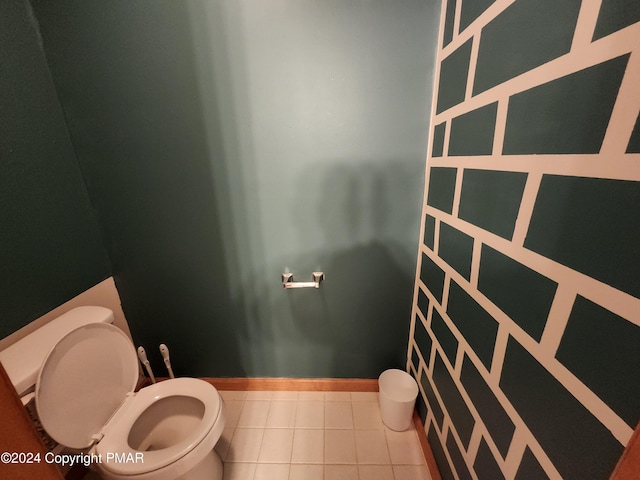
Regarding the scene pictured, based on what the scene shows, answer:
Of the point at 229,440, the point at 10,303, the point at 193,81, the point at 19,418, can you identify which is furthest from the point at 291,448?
the point at 193,81

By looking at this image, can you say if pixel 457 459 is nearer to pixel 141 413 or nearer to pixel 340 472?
pixel 340 472

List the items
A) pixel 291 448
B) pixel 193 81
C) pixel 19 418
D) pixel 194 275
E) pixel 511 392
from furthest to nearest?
1. pixel 194 275
2. pixel 291 448
3. pixel 193 81
4. pixel 511 392
5. pixel 19 418

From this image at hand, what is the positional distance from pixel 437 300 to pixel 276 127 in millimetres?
994

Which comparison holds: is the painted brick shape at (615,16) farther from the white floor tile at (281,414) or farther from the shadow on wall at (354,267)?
the white floor tile at (281,414)

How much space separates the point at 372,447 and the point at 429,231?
107 cm

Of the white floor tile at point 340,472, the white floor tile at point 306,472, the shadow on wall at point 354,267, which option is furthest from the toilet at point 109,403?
the shadow on wall at point 354,267

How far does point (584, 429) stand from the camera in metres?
0.40

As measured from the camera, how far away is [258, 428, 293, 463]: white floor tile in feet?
3.71

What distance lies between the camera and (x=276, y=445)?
118cm

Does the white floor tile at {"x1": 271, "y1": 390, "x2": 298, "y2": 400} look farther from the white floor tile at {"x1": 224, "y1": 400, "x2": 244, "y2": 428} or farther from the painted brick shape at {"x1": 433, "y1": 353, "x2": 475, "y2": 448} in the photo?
the painted brick shape at {"x1": 433, "y1": 353, "x2": 475, "y2": 448}

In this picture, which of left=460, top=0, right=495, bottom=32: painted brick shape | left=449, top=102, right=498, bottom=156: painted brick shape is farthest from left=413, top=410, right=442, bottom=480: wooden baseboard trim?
left=460, top=0, right=495, bottom=32: painted brick shape

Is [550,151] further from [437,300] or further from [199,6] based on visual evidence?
[199,6]

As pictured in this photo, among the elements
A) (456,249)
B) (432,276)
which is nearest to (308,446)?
(432,276)

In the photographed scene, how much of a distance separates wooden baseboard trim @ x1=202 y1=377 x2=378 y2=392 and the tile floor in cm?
3
